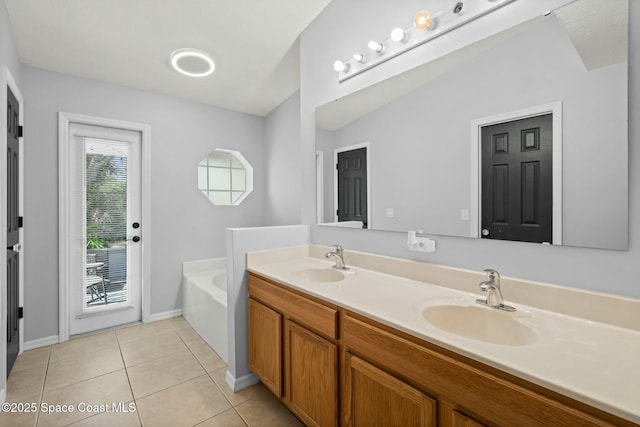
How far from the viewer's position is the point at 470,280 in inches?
53.9

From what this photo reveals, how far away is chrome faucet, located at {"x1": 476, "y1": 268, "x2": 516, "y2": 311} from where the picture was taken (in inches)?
46.6

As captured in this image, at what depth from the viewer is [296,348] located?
157 centimetres

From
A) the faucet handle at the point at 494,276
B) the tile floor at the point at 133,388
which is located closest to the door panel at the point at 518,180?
the faucet handle at the point at 494,276

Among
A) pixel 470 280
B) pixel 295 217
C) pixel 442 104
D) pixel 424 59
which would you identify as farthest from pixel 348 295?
pixel 295 217

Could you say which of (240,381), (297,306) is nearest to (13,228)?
(240,381)

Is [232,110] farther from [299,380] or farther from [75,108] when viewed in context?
[299,380]

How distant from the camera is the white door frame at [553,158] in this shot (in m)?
1.14

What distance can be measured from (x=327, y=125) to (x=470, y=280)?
56.5 inches

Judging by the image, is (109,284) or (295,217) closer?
(109,284)

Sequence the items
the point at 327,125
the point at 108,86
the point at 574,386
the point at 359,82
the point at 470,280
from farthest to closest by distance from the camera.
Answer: the point at 108,86, the point at 327,125, the point at 359,82, the point at 470,280, the point at 574,386

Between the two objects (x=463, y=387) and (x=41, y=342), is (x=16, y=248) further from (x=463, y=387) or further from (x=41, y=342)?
(x=463, y=387)

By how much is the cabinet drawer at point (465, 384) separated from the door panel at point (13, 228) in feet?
8.43

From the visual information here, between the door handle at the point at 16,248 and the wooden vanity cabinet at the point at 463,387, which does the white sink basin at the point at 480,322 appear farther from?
the door handle at the point at 16,248

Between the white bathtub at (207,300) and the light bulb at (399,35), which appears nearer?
the light bulb at (399,35)
